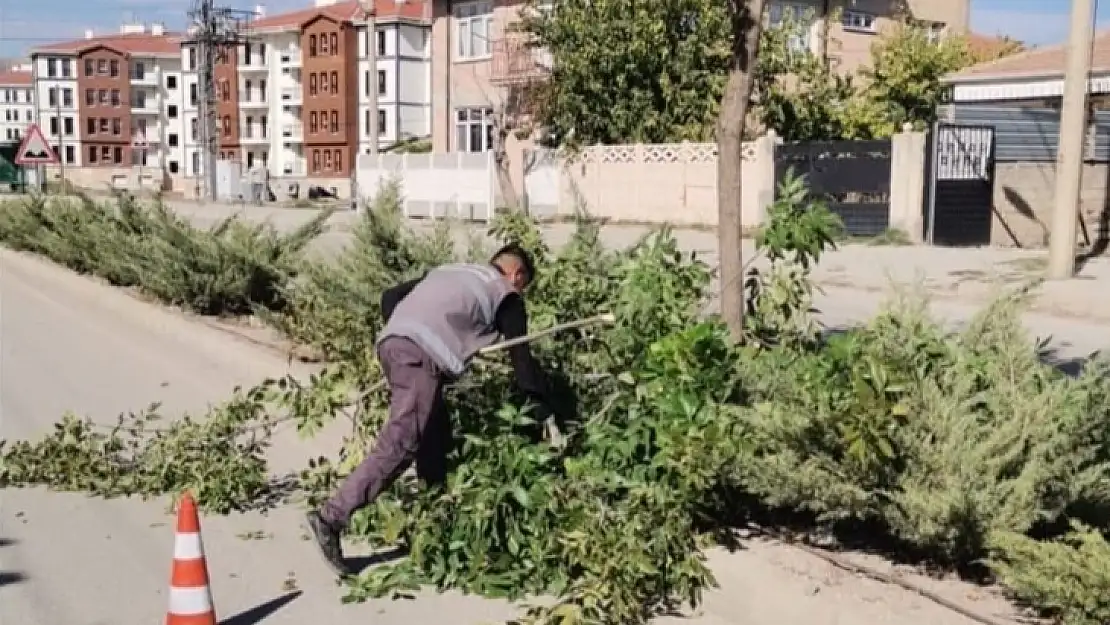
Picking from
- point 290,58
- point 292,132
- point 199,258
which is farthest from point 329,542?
point 290,58

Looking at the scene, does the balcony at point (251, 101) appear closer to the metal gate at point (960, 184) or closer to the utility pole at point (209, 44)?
the utility pole at point (209, 44)

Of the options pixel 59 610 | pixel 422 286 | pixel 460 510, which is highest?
pixel 422 286

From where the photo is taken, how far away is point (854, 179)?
23391 mm

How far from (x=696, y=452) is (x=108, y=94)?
122 metres

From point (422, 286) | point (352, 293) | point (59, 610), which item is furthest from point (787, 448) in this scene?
point (352, 293)

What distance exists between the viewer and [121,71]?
11856 centimetres

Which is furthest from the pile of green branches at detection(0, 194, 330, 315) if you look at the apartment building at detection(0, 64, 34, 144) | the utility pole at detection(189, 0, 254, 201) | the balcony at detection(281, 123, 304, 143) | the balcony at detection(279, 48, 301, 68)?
the apartment building at detection(0, 64, 34, 144)

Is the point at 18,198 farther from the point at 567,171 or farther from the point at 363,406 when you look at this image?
the point at 363,406

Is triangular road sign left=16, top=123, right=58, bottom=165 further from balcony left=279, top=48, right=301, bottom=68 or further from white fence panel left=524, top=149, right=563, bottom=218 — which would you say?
balcony left=279, top=48, right=301, bottom=68

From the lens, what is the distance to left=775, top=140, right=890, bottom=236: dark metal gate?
2289cm

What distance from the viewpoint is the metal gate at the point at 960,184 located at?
2239 centimetres

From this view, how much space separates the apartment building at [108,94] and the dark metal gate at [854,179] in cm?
10035

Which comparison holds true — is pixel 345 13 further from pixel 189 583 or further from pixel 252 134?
pixel 189 583

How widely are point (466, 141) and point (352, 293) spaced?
110 feet
